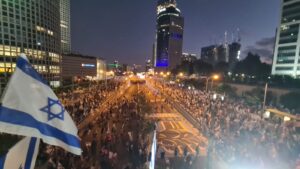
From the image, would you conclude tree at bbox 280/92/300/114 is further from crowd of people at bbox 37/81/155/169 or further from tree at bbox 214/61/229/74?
tree at bbox 214/61/229/74

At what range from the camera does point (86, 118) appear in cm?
2469

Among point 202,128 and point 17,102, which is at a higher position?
point 17,102

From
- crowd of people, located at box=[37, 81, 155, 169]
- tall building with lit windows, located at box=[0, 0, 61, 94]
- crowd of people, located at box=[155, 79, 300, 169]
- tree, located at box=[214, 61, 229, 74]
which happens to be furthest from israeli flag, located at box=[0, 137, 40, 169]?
tree, located at box=[214, 61, 229, 74]

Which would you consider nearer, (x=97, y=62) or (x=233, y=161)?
(x=233, y=161)

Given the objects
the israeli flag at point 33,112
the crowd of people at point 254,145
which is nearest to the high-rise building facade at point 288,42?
the crowd of people at point 254,145

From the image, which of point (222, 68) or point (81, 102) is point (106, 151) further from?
point (222, 68)

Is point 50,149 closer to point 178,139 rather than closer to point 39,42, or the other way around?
point 178,139

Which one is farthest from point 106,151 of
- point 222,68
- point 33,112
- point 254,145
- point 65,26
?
point 65,26

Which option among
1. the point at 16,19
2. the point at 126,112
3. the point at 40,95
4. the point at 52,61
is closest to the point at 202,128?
the point at 126,112

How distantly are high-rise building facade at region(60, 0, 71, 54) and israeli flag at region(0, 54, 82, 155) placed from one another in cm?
17511

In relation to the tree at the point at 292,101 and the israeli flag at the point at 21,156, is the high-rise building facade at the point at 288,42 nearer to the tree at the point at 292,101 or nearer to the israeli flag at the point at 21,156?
the tree at the point at 292,101

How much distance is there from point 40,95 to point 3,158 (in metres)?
1.06

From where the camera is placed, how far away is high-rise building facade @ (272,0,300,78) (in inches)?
2542

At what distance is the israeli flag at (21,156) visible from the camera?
3.12 m
